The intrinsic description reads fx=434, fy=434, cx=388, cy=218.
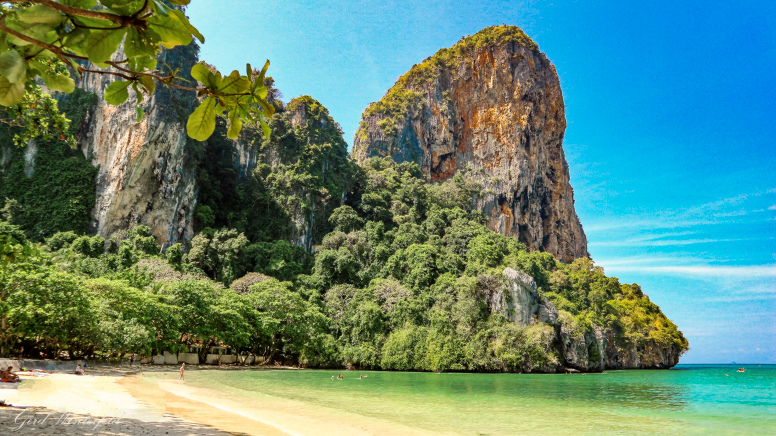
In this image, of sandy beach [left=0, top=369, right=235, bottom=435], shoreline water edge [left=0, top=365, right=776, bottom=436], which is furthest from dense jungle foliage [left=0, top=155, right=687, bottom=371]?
shoreline water edge [left=0, top=365, right=776, bottom=436]

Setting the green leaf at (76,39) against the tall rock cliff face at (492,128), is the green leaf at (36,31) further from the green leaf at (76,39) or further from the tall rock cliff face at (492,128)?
the tall rock cliff face at (492,128)

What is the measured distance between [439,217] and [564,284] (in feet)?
41.8

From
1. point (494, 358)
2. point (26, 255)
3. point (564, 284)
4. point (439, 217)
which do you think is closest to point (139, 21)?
point (26, 255)

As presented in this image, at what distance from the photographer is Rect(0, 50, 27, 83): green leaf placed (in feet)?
3.51

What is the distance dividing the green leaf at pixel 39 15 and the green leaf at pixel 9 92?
19 cm

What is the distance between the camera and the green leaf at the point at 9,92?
1167 mm

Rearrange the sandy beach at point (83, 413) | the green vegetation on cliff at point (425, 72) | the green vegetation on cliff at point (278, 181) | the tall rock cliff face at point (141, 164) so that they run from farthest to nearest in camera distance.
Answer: the green vegetation on cliff at point (425, 72) → the green vegetation on cliff at point (278, 181) → the tall rock cliff face at point (141, 164) → the sandy beach at point (83, 413)

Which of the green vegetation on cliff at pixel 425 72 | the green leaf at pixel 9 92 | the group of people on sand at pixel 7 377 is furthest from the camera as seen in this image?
the green vegetation on cliff at pixel 425 72

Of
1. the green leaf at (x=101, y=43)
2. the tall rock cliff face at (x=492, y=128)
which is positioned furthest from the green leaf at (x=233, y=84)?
the tall rock cliff face at (x=492, y=128)

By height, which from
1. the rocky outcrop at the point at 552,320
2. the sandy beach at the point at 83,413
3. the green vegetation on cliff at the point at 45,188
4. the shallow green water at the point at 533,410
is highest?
the green vegetation on cliff at the point at 45,188

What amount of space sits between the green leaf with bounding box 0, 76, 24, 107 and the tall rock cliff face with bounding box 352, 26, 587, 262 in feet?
160

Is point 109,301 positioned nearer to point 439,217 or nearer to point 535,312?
point 535,312

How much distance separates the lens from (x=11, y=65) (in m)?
1.08

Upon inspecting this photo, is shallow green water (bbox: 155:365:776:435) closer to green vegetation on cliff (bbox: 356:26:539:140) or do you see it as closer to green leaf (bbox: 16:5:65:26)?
green leaf (bbox: 16:5:65:26)
